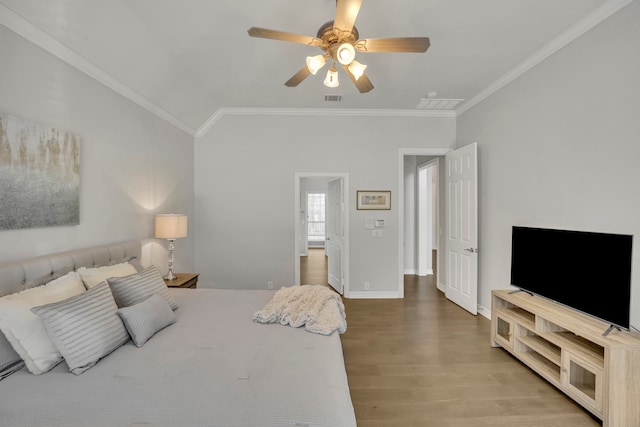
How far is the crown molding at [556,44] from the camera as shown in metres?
2.29

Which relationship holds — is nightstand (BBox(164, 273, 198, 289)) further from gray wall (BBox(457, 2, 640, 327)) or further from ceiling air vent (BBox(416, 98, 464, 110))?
ceiling air vent (BBox(416, 98, 464, 110))

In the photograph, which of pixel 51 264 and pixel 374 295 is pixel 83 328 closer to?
pixel 51 264

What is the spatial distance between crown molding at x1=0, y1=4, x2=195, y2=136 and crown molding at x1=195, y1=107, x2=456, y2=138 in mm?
1189

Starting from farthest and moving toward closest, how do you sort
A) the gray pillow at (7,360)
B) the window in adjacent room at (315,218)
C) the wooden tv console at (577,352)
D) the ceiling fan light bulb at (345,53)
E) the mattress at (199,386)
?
1. the window in adjacent room at (315,218)
2. the ceiling fan light bulb at (345,53)
3. the wooden tv console at (577,352)
4. the gray pillow at (7,360)
5. the mattress at (199,386)

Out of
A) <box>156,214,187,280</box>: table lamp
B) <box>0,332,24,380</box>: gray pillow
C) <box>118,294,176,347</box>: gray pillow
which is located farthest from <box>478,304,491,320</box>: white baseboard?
<box>0,332,24,380</box>: gray pillow

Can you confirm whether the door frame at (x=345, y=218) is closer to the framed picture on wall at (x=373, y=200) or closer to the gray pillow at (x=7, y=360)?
the framed picture on wall at (x=373, y=200)

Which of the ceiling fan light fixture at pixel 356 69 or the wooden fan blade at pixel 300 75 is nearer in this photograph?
the ceiling fan light fixture at pixel 356 69

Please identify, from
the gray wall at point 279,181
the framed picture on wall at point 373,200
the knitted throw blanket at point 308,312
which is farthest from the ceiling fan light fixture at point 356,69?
the framed picture on wall at point 373,200

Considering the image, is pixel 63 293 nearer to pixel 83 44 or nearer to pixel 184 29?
pixel 83 44

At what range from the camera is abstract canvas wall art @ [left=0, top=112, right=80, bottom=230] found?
189 centimetres

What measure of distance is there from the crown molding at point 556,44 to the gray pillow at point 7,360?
172 inches

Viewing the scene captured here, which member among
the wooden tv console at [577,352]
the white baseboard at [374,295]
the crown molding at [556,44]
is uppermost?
the crown molding at [556,44]

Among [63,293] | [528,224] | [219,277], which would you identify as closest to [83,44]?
[63,293]

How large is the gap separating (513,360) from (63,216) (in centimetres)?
396
